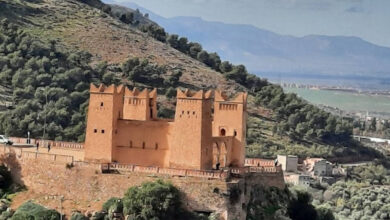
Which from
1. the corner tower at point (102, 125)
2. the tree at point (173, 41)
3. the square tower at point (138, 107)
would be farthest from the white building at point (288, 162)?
the corner tower at point (102, 125)

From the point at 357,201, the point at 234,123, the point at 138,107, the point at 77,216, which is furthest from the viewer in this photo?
the point at 357,201

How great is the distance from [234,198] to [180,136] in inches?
178

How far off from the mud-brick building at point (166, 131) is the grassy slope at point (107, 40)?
40985 mm

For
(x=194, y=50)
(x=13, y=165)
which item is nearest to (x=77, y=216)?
(x=13, y=165)

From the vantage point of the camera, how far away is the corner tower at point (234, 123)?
4753 cm

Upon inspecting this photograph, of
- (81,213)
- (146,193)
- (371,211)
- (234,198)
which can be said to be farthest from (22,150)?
(371,211)

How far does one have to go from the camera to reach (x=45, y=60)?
8375 cm

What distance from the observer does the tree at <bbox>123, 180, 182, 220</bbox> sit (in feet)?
139

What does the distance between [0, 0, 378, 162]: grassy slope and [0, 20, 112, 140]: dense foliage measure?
21.4ft

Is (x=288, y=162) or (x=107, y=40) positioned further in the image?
(x=107, y=40)

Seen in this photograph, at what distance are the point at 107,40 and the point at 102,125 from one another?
57.7m

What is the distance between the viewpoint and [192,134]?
44656 mm

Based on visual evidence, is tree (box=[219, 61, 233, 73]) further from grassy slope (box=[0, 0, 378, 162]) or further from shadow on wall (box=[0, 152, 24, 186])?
shadow on wall (box=[0, 152, 24, 186])

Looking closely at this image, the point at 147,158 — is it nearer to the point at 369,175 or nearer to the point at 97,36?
the point at 369,175
